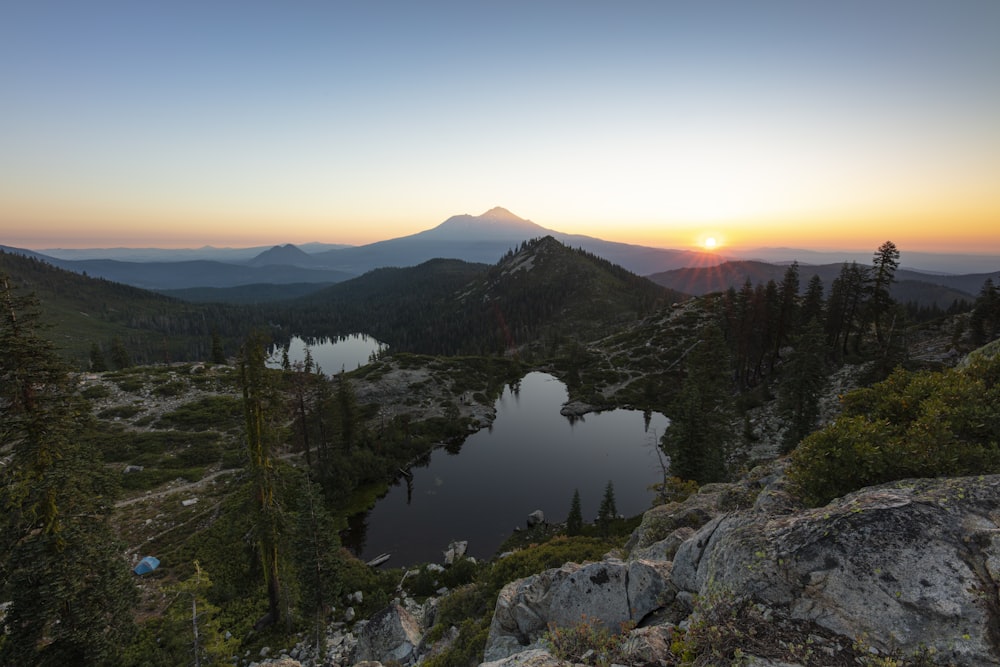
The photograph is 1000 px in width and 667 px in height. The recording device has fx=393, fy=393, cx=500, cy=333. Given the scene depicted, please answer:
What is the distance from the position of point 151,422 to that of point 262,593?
5159 cm

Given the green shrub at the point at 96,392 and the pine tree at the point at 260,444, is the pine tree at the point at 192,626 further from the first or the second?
the green shrub at the point at 96,392

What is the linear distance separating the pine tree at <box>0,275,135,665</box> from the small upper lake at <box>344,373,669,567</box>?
30548mm

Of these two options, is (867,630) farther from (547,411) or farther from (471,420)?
(547,411)

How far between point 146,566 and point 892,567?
4611 centimetres

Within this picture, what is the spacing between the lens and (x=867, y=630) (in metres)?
6.94

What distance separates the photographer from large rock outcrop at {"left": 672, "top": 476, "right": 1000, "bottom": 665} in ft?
21.4

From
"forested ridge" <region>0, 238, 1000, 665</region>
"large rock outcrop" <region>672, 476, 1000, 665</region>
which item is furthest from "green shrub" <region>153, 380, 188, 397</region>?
"large rock outcrop" <region>672, 476, 1000, 665</region>

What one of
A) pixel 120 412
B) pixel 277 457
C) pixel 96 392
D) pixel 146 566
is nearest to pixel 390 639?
pixel 277 457

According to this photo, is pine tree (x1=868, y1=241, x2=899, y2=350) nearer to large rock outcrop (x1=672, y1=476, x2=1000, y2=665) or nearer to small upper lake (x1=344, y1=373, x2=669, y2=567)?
small upper lake (x1=344, y1=373, x2=669, y2=567)

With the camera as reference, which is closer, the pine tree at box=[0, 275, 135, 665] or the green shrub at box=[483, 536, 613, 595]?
Result: the pine tree at box=[0, 275, 135, 665]

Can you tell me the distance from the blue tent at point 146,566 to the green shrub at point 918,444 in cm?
4497

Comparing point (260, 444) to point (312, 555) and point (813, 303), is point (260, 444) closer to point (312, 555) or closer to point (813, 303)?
point (312, 555)

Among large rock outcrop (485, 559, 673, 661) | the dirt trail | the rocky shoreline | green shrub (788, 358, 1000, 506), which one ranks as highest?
green shrub (788, 358, 1000, 506)

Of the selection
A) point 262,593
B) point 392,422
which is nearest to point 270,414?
point 262,593
